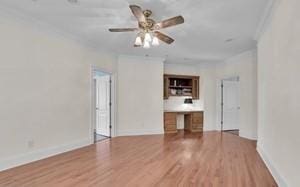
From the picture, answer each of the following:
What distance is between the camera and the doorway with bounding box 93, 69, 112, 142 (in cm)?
736

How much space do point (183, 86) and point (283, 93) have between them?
19.7ft

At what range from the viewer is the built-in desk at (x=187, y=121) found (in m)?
8.27

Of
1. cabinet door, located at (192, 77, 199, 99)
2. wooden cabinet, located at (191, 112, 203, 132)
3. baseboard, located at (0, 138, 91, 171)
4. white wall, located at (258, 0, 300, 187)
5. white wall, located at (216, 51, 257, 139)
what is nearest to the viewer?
white wall, located at (258, 0, 300, 187)

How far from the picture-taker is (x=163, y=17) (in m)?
4.07

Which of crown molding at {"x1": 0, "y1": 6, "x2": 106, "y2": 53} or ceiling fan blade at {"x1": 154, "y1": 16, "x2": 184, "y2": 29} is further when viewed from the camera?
crown molding at {"x1": 0, "y1": 6, "x2": 106, "y2": 53}

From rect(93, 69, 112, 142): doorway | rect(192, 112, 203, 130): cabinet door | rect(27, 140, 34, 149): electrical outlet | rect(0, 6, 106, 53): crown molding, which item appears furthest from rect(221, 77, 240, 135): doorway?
rect(27, 140, 34, 149): electrical outlet

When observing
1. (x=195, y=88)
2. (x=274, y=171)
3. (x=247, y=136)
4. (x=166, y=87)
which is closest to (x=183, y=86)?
(x=195, y=88)

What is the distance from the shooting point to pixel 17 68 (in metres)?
4.06

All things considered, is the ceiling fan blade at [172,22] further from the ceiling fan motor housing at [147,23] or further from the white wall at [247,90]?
the white wall at [247,90]

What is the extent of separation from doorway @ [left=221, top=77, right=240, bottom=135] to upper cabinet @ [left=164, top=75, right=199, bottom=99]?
1.07 metres

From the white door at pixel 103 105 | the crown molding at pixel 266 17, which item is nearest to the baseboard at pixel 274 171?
the crown molding at pixel 266 17

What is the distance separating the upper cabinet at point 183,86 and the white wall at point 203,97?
0.71ft

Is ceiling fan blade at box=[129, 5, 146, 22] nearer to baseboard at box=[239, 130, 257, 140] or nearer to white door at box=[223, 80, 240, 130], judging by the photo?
baseboard at box=[239, 130, 257, 140]

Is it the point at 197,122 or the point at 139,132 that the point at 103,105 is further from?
the point at 197,122
